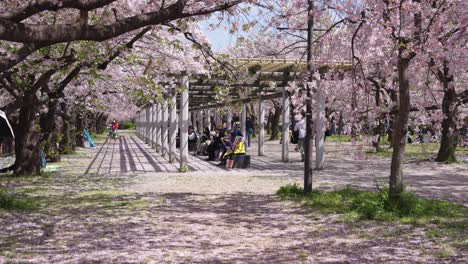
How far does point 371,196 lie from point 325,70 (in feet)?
20.6

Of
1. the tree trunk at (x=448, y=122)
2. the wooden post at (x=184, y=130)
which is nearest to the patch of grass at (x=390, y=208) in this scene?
the wooden post at (x=184, y=130)

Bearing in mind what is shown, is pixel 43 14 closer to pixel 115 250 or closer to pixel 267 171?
pixel 115 250

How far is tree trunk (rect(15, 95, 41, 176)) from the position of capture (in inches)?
529

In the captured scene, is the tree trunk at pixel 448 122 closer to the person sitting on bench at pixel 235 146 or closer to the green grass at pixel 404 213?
the person sitting on bench at pixel 235 146

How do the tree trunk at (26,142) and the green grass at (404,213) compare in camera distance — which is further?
the tree trunk at (26,142)

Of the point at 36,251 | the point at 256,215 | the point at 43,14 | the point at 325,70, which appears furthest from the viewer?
the point at 325,70

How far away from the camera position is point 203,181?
13055 mm

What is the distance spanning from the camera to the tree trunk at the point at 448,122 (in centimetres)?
1669

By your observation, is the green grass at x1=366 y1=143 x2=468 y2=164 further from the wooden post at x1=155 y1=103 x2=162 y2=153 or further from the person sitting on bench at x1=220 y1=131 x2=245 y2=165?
the wooden post at x1=155 y1=103 x2=162 y2=153

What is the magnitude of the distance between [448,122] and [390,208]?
1105 cm

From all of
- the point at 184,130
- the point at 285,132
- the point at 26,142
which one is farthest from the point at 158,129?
the point at 26,142

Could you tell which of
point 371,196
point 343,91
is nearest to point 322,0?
point 371,196

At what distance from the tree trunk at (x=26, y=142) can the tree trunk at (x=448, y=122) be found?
39.5 feet

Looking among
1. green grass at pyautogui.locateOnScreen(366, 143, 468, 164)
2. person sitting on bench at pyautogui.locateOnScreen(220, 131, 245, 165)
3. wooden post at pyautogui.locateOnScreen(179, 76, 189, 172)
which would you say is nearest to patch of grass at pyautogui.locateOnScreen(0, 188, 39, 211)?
wooden post at pyautogui.locateOnScreen(179, 76, 189, 172)
